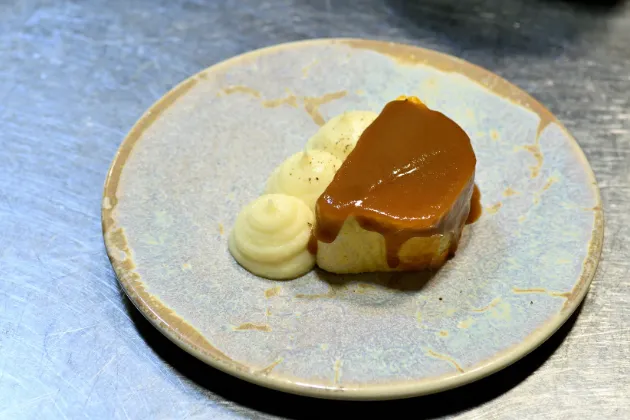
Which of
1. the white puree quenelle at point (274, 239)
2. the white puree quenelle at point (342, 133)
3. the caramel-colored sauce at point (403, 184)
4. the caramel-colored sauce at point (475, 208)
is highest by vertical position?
the caramel-colored sauce at point (403, 184)

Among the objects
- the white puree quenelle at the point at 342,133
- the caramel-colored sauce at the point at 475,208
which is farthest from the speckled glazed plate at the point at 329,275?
the white puree quenelle at the point at 342,133

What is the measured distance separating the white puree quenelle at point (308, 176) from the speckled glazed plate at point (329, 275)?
0.69 ft

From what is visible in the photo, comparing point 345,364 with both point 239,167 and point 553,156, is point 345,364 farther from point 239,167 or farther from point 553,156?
point 553,156

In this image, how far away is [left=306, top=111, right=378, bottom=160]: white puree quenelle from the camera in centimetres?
234

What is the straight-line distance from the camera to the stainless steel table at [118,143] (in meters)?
1.91

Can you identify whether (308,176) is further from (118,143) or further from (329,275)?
(118,143)

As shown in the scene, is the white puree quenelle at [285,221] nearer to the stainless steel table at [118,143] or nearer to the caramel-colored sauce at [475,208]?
the stainless steel table at [118,143]

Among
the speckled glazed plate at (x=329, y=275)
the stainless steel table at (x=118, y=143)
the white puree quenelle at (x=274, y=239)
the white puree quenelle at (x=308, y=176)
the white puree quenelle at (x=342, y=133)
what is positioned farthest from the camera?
the white puree quenelle at (x=342, y=133)

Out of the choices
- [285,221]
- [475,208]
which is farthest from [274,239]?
[475,208]

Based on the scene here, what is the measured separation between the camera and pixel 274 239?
204 cm

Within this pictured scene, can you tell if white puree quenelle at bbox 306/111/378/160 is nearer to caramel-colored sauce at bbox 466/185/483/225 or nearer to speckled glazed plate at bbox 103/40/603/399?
speckled glazed plate at bbox 103/40/603/399

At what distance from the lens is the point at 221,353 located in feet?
5.80

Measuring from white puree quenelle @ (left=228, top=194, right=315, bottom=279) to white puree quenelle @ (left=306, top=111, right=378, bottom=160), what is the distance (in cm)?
35

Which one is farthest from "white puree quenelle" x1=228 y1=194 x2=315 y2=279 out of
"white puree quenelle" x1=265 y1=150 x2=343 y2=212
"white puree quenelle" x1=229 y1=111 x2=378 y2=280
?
"white puree quenelle" x1=265 y1=150 x2=343 y2=212
